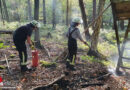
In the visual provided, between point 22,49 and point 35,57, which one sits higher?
point 22,49

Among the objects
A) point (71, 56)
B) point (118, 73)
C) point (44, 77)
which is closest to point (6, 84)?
point (44, 77)

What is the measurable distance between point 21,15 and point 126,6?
30333 millimetres

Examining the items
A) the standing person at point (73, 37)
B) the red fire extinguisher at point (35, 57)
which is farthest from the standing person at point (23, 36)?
the standing person at point (73, 37)

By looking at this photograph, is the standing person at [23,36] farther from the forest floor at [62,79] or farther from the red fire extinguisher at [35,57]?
the forest floor at [62,79]

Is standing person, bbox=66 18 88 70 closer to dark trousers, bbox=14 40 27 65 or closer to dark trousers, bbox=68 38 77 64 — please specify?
dark trousers, bbox=68 38 77 64

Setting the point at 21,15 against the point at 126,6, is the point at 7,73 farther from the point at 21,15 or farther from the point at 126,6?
the point at 21,15

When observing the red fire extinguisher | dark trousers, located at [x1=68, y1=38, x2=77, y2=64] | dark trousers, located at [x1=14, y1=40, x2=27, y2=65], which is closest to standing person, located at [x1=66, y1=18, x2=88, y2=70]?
dark trousers, located at [x1=68, y1=38, x2=77, y2=64]

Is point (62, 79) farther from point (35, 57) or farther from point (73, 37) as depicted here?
point (73, 37)

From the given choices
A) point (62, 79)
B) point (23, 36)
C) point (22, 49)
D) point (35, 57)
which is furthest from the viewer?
→ point (35, 57)

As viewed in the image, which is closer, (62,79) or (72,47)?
(62,79)

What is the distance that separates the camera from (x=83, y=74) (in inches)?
209

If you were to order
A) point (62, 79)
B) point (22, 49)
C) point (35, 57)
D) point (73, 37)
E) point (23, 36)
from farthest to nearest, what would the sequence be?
point (35, 57)
point (73, 37)
point (22, 49)
point (23, 36)
point (62, 79)

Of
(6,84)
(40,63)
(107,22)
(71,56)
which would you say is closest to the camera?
(6,84)

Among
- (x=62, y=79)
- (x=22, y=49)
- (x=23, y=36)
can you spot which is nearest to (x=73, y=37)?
(x=62, y=79)
